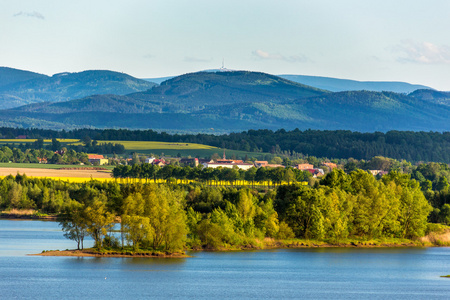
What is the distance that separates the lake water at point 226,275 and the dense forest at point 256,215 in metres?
2.48

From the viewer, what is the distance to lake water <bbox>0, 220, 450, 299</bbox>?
55.3 metres

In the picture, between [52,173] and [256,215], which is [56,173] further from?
[256,215]

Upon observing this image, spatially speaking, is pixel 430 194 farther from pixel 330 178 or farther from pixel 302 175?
pixel 302 175

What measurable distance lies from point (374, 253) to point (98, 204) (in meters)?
32.3

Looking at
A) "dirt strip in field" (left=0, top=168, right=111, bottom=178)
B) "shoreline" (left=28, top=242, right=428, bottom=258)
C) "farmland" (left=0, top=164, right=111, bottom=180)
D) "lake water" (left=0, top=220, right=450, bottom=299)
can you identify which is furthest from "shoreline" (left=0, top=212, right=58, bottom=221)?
"shoreline" (left=28, top=242, right=428, bottom=258)

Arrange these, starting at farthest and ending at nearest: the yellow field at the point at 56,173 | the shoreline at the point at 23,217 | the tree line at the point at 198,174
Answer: the tree line at the point at 198,174 → the yellow field at the point at 56,173 → the shoreline at the point at 23,217

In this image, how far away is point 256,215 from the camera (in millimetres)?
83188

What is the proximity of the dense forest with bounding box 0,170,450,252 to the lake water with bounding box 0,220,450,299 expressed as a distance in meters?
2.48

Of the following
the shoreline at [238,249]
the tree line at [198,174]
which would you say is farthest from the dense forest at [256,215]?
the tree line at [198,174]

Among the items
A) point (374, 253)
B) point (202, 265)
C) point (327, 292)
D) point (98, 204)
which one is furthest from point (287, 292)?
point (374, 253)

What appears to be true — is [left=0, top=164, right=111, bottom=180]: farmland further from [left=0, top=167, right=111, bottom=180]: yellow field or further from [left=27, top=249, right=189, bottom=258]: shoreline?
[left=27, top=249, right=189, bottom=258]: shoreline

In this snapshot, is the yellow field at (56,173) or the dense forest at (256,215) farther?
the yellow field at (56,173)

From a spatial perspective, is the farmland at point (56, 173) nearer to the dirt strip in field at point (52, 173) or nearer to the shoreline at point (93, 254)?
the dirt strip in field at point (52, 173)

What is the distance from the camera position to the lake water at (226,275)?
55.3m
